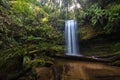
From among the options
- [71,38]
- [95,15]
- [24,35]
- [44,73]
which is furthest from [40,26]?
[44,73]

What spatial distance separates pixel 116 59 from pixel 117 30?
3892mm

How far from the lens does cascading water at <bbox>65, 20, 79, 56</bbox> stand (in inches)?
442

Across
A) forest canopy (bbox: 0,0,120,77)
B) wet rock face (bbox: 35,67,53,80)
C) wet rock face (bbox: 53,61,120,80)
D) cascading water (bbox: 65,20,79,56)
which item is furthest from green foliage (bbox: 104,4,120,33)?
wet rock face (bbox: 35,67,53,80)

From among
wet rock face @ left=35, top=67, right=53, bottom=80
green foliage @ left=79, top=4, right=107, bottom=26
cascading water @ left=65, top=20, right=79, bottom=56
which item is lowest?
wet rock face @ left=35, top=67, right=53, bottom=80

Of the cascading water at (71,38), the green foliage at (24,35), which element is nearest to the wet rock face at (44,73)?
the green foliage at (24,35)

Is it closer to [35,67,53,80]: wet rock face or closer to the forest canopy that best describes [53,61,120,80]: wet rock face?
[35,67,53,80]: wet rock face

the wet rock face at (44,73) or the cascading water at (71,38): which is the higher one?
the cascading water at (71,38)

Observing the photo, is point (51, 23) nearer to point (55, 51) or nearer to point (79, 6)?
point (79, 6)

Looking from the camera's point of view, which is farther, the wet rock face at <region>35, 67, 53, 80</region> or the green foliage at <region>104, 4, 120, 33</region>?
the green foliage at <region>104, 4, 120, 33</region>

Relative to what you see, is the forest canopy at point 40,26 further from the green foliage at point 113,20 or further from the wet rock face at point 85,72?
the wet rock face at point 85,72

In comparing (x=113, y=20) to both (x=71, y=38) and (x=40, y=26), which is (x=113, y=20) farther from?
(x=40, y=26)

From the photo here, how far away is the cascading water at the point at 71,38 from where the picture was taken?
1123cm

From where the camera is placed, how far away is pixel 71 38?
11703 mm

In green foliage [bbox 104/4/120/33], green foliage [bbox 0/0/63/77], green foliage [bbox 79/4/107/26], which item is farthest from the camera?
green foliage [bbox 79/4/107/26]
